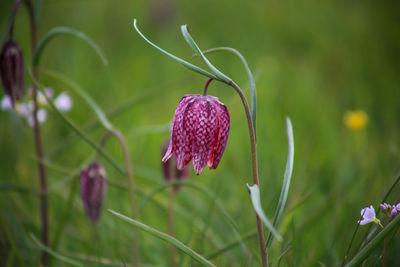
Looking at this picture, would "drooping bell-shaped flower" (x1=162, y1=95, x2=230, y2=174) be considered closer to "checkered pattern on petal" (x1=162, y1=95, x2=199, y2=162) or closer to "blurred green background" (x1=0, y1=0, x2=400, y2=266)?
"checkered pattern on petal" (x1=162, y1=95, x2=199, y2=162)

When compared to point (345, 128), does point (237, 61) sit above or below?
above

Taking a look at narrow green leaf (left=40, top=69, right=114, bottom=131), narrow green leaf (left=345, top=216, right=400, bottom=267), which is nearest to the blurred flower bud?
narrow green leaf (left=40, top=69, right=114, bottom=131)

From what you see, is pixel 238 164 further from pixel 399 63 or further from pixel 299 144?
pixel 399 63

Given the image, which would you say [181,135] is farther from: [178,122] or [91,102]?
[91,102]

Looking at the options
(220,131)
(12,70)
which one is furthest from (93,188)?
(220,131)

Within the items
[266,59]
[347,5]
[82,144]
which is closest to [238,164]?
[82,144]

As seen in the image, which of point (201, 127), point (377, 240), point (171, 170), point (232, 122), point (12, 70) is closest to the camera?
point (377, 240)
